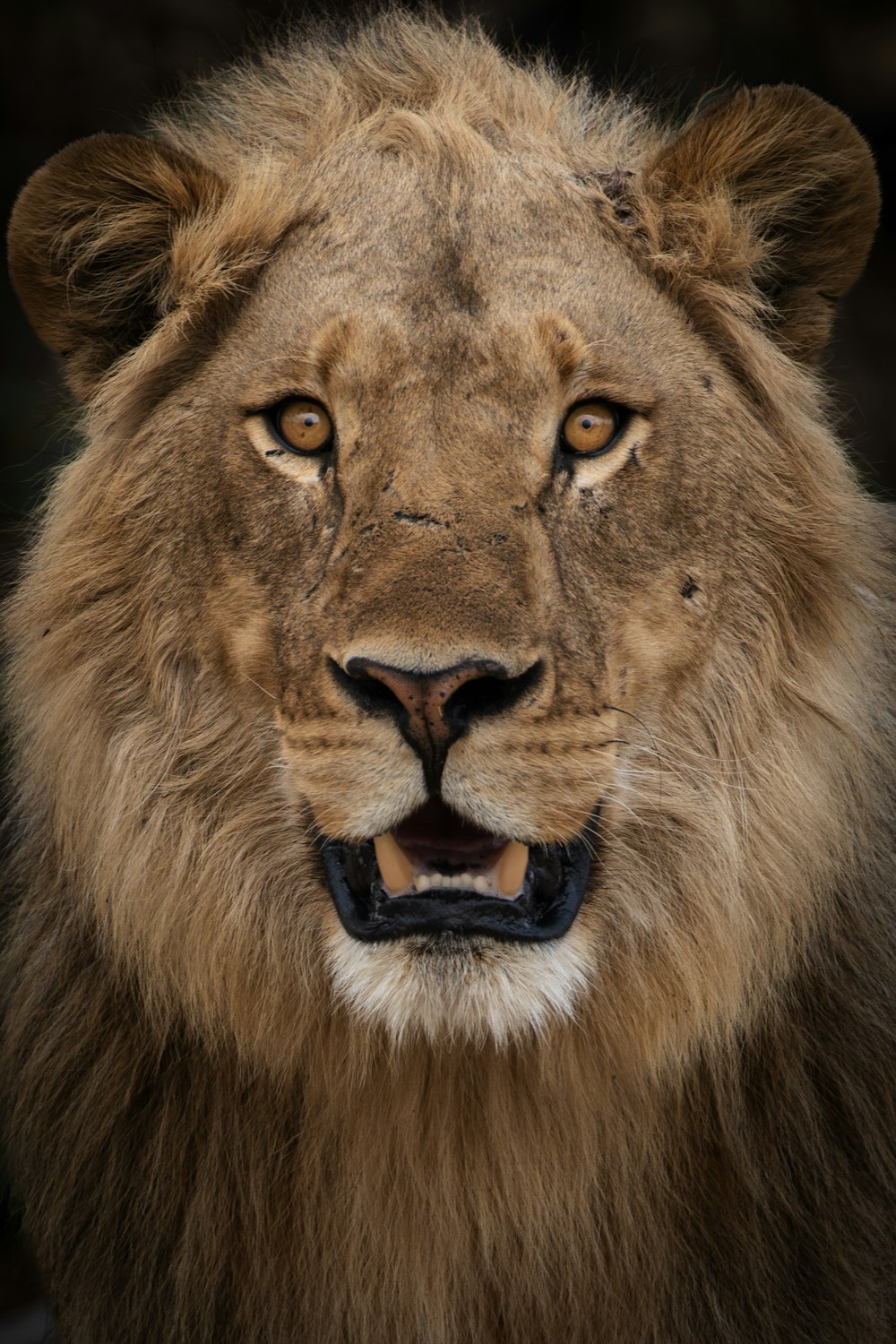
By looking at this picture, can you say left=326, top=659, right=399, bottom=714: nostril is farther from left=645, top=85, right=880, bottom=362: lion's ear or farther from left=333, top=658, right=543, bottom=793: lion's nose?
left=645, top=85, right=880, bottom=362: lion's ear

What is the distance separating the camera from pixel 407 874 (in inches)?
77.9

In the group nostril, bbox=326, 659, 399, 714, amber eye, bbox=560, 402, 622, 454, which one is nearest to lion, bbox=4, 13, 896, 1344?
amber eye, bbox=560, 402, 622, 454

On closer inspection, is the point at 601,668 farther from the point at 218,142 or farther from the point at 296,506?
the point at 218,142

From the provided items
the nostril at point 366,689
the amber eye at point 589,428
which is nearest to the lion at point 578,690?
the amber eye at point 589,428

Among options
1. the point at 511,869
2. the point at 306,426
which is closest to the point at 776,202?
the point at 306,426

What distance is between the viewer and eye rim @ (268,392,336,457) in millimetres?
2188

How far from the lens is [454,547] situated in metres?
→ 1.96

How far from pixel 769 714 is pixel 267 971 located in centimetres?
82

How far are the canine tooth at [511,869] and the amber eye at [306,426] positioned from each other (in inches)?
24.8

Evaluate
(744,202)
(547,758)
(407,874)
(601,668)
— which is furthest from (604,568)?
(744,202)

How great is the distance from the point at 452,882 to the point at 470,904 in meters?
0.04

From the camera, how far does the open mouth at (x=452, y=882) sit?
195 cm

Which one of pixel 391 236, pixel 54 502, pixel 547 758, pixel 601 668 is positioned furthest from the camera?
pixel 54 502

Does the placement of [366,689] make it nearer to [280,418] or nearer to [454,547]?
[454,547]
